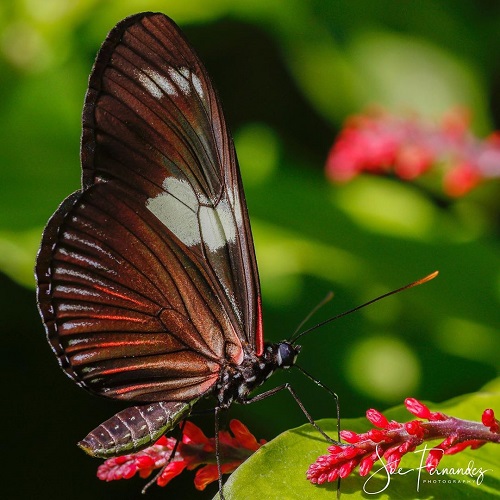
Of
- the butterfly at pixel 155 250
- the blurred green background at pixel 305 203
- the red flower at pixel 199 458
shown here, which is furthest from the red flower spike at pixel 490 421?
the blurred green background at pixel 305 203

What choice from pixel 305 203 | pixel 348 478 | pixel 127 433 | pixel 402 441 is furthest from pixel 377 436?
pixel 305 203

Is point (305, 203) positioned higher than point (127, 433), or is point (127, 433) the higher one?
point (127, 433)

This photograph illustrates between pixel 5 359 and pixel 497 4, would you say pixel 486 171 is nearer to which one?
pixel 497 4

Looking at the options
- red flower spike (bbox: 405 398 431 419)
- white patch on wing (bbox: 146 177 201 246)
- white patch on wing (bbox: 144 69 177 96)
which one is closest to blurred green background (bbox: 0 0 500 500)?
white patch on wing (bbox: 146 177 201 246)

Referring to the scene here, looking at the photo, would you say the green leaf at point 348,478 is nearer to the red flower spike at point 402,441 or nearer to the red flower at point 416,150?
the red flower spike at point 402,441

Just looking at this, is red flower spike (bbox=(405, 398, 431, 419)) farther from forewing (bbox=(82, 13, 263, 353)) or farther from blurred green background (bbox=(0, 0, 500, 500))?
blurred green background (bbox=(0, 0, 500, 500))

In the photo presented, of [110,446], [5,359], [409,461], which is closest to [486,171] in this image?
[409,461]

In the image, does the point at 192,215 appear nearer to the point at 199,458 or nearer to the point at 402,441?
the point at 199,458
